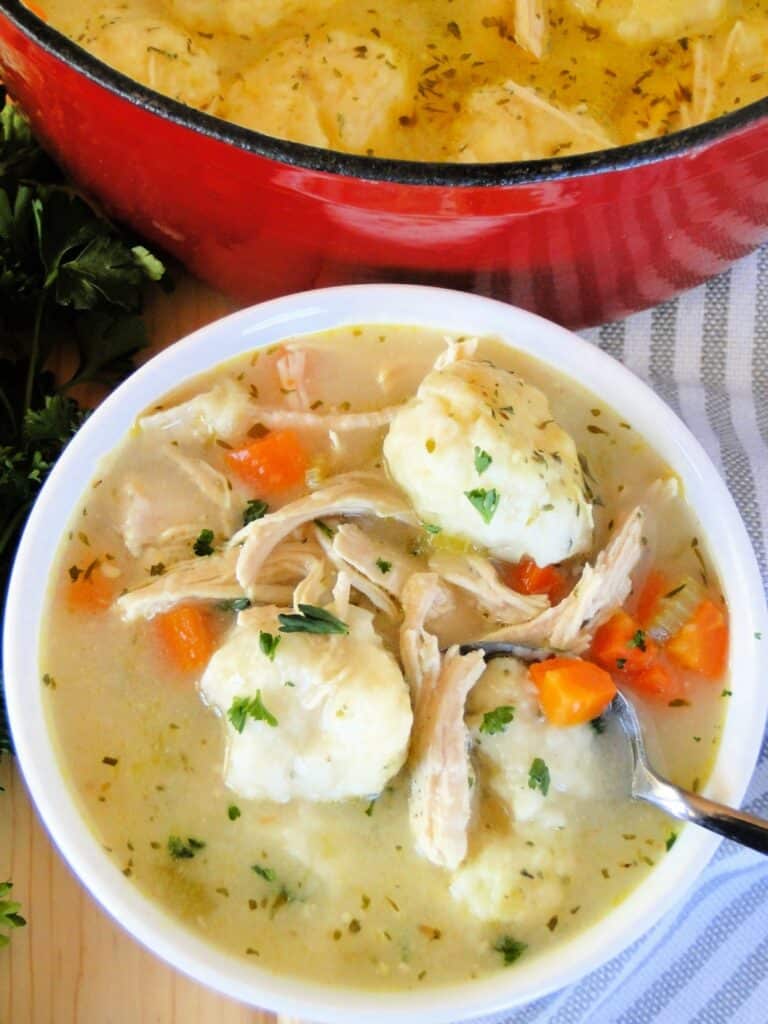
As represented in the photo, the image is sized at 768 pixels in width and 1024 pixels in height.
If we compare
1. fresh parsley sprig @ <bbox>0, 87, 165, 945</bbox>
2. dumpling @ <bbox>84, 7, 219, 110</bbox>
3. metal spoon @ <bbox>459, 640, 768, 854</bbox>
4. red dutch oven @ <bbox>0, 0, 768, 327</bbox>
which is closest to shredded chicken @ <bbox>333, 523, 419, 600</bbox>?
metal spoon @ <bbox>459, 640, 768, 854</bbox>

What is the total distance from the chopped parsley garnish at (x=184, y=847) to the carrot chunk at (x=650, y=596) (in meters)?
0.58

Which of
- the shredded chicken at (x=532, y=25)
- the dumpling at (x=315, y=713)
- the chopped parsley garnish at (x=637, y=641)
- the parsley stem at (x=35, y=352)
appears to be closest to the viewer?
the dumpling at (x=315, y=713)

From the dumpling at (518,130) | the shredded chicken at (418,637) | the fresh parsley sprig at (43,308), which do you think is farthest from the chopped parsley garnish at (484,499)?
the fresh parsley sprig at (43,308)

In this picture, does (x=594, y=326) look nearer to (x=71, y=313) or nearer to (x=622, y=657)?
(x=622, y=657)

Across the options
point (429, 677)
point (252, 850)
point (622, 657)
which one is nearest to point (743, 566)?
point (622, 657)

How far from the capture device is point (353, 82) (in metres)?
1.64

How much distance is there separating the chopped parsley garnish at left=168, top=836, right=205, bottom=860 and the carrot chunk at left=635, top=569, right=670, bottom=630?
0.58 meters

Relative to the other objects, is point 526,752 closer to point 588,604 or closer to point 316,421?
point 588,604

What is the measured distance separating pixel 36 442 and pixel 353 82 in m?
0.62

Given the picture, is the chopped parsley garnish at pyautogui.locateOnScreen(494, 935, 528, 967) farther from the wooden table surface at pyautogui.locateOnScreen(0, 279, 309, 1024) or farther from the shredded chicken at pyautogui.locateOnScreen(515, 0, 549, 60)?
the shredded chicken at pyautogui.locateOnScreen(515, 0, 549, 60)

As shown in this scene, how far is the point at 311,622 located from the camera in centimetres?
150

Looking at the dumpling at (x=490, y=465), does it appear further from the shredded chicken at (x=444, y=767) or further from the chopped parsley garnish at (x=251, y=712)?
the chopped parsley garnish at (x=251, y=712)

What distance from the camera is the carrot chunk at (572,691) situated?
1.52m

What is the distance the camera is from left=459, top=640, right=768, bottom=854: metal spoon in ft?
4.87
